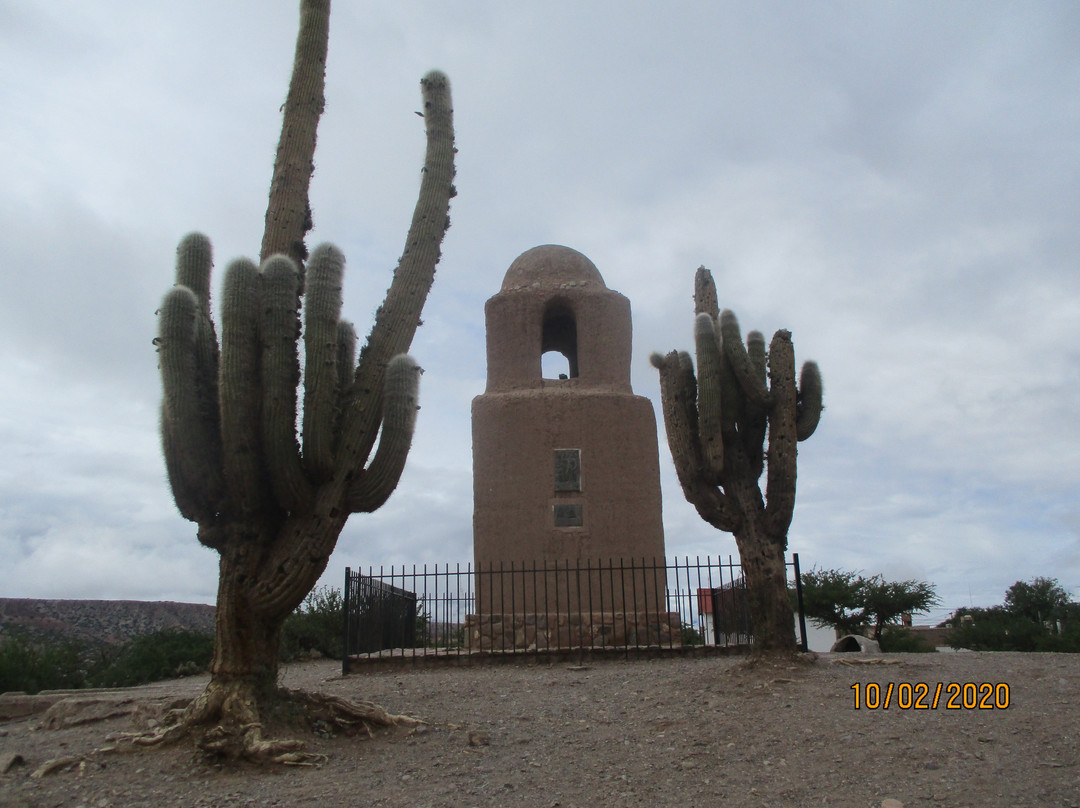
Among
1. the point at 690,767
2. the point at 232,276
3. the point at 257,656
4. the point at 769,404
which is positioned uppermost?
the point at 232,276

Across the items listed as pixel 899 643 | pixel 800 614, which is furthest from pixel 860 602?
pixel 800 614

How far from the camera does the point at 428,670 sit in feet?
33.0

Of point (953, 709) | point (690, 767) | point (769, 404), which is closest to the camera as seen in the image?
point (690, 767)

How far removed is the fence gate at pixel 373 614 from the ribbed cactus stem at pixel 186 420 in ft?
14.3

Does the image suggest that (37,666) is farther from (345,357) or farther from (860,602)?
(860,602)

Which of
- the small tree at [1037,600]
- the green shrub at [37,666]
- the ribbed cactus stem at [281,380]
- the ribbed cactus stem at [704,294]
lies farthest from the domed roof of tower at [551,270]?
the small tree at [1037,600]

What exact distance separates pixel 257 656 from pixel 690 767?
3.21m

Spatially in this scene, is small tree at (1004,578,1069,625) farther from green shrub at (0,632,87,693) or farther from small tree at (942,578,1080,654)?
green shrub at (0,632,87,693)

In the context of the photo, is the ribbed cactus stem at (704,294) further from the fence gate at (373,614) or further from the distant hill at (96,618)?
the distant hill at (96,618)

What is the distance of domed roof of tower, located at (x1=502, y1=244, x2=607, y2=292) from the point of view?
1321cm

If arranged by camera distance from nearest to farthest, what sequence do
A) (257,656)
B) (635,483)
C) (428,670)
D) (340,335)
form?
(257,656) < (340,335) < (428,670) < (635,483)

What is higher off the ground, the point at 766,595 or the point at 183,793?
the point at 766,595

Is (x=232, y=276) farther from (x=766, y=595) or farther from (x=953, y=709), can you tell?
(x=953, y=709)

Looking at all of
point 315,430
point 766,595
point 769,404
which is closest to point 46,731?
point 315,430
